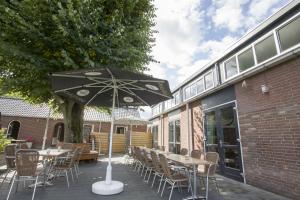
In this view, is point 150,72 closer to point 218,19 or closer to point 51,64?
point 218,19

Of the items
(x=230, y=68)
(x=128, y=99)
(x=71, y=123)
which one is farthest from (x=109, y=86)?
(x=230, y=68)

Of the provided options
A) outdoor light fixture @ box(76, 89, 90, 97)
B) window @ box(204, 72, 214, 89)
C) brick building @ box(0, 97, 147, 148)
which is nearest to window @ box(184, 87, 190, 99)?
window @ box(204, 72, 214, 89)

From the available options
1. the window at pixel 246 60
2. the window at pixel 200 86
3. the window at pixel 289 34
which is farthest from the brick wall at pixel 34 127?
the window at pixel 289 34

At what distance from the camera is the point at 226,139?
6.68 meters

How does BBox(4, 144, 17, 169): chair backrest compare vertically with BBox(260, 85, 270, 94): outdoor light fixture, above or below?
below

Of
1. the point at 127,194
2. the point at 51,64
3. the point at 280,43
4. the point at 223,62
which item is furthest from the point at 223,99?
the point at 51,64

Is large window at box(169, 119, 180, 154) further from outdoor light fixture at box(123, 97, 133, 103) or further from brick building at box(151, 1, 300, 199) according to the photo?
outdoor light fixture at box(123, 97, 133, 103)

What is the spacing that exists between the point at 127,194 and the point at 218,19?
22.1 ft

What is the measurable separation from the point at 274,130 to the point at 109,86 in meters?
4.40

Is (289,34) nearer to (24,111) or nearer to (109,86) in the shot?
(109,86)

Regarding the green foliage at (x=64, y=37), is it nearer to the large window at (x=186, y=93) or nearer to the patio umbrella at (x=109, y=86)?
the patio umbrella at (x=109, y=86)

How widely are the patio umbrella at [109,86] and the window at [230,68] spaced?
339cm

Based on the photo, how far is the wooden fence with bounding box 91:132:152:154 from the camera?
46.5 ft

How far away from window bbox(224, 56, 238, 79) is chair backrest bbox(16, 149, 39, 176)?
671 centimetres
